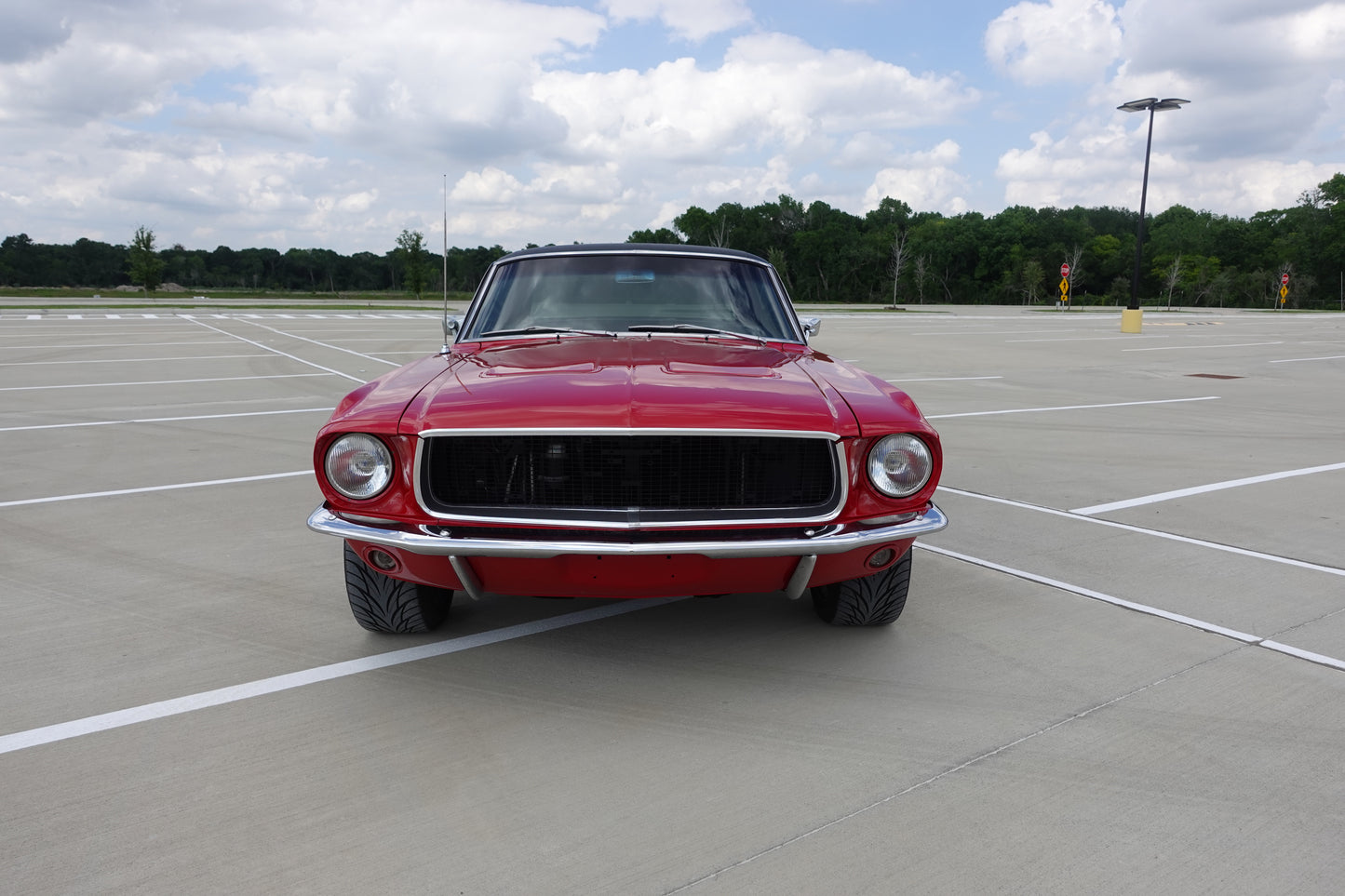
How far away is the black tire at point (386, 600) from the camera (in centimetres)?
329

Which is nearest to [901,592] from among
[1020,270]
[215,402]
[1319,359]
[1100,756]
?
[1100,756]

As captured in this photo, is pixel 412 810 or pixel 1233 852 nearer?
pixel 1233 852

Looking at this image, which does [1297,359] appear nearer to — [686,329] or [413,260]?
[686,329]

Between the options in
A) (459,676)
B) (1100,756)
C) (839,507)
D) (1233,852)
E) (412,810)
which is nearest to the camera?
(1233,852)

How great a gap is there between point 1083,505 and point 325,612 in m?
4.43

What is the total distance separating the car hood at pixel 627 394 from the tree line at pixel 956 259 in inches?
2958

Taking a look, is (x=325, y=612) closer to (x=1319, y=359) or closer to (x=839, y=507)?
(x=839, y=507)

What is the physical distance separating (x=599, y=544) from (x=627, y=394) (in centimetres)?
50

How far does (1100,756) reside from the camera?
2615 millimetres

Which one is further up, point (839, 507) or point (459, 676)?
point (839, 507)

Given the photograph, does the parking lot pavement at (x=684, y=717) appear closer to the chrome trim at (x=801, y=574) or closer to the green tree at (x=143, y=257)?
the chrome trim at (x=801, y=574)

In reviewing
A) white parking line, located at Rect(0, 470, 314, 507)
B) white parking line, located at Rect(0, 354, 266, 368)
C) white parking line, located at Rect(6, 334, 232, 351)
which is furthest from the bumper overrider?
white parking line, located at Rect(6, 334, 232, 351)

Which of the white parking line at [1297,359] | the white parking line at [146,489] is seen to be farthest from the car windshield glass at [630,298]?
the white parking line at [1297,359]

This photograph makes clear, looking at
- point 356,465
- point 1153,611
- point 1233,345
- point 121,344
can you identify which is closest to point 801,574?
point 356,465
